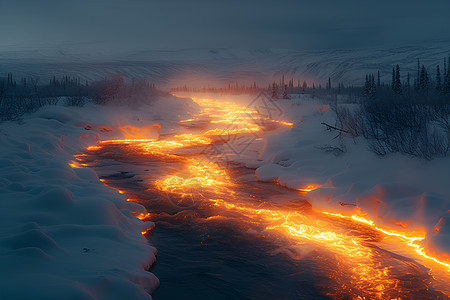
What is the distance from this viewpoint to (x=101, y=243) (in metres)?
8.23

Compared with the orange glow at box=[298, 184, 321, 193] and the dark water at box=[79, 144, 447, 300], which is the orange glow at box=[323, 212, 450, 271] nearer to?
the dark water at box=[79, 144, 447, 300]

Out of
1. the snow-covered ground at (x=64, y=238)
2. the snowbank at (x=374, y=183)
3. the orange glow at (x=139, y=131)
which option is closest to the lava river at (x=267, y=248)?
the snowbank at (x=374, y=183)

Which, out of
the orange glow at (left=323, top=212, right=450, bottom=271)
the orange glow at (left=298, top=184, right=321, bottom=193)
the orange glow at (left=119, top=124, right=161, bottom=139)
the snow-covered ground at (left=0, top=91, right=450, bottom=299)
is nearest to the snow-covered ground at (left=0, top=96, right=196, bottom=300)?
the snow-covered ground at (left=0, top=91, right=450, bottom=299)

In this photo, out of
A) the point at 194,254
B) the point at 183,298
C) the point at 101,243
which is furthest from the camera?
the point at 194,254

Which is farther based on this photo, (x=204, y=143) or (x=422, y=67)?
(x=422, y=67)

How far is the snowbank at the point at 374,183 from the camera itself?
10.6 m

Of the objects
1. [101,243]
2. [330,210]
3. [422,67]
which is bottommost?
[330,210]

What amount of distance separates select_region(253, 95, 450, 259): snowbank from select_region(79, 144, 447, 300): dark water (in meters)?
1.13

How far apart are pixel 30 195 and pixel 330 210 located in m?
9.67

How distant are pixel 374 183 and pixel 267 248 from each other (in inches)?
236

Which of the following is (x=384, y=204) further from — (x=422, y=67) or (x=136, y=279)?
(x=422, y=67)

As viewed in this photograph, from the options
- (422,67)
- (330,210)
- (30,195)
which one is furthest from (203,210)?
(422,67)

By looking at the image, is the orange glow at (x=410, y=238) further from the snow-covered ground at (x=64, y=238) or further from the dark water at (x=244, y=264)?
the snow-covered ground at (x=64, y=238)

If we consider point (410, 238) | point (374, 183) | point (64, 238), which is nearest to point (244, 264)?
point (64, 238)
